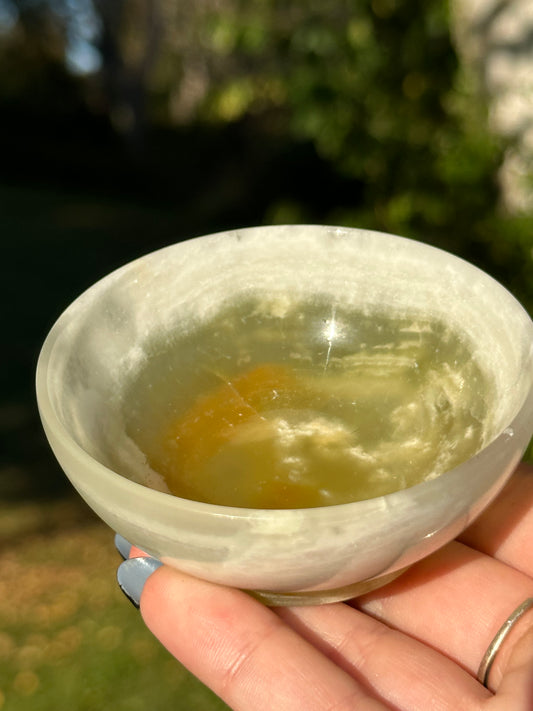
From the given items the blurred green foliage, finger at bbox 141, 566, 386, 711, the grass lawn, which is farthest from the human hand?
the blurred green foliage

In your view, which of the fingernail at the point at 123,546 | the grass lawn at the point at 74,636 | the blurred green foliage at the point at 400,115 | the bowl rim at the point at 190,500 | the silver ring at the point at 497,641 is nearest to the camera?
the bowl rim at the point at 190,500

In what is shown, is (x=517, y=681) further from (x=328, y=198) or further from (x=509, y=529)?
(x=328, y=198)

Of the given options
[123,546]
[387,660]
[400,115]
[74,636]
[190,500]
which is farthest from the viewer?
[400,115]

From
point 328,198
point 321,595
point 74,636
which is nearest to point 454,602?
point 321,595

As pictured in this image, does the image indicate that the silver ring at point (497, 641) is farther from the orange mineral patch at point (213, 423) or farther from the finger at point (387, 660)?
the orange mineral patch at point (213, 423)

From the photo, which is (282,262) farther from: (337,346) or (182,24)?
(182,24)

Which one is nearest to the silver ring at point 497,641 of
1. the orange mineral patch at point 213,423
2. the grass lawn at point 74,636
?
the orange mineral patch at point 213,423

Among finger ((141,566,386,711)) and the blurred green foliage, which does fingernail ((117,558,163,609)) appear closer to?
finger ((141,566,386,711))
